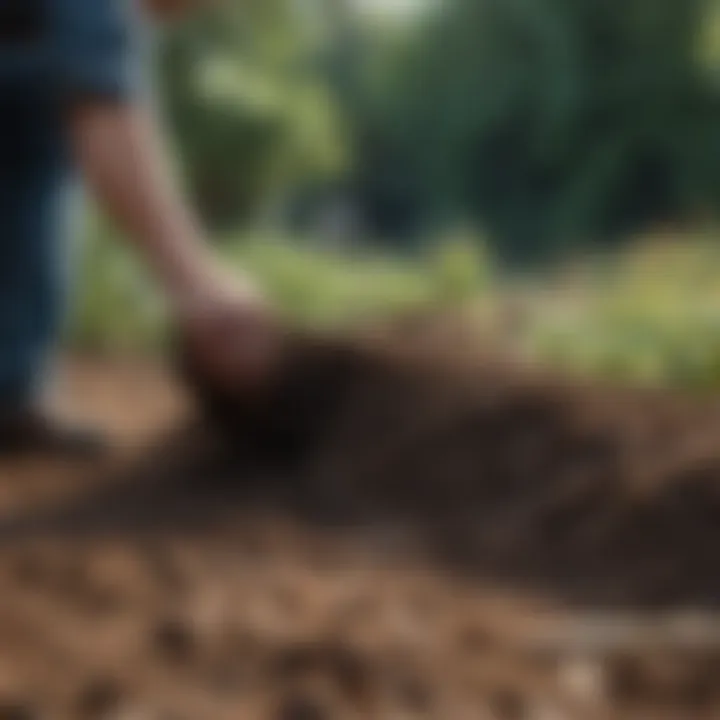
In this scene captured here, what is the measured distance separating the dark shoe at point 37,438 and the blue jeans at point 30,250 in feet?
0.06

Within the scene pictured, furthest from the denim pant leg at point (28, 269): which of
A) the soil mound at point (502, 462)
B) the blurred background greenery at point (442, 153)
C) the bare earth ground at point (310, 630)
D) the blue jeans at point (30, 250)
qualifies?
the blurred background greenery at point (442, 153)

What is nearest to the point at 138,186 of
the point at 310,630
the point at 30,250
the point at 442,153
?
the point at 30,250

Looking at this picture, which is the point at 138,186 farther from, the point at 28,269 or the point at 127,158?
the point at 28,269

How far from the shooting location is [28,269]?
166 centimetres

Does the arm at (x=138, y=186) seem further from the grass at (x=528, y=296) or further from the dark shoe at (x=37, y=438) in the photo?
the grass at (x=528, y=296)

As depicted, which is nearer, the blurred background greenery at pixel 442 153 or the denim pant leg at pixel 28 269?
the denim pant leg at pixel 28 269

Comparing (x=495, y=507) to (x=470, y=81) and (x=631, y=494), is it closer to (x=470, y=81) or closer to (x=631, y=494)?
(x=631, y=494)

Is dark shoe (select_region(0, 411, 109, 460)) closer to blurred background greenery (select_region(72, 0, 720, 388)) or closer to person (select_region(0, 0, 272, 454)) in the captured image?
person (select_region(0, 0, 272, 454))

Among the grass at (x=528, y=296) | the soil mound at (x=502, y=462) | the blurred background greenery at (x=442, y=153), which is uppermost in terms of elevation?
the blurred background greenery at (x=442, y=153)

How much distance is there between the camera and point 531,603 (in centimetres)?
103

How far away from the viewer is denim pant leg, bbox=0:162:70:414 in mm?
1616

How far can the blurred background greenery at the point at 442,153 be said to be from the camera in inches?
110

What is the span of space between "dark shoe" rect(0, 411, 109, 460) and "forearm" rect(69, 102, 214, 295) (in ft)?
0.90

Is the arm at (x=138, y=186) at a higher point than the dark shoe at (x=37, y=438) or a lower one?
higher
